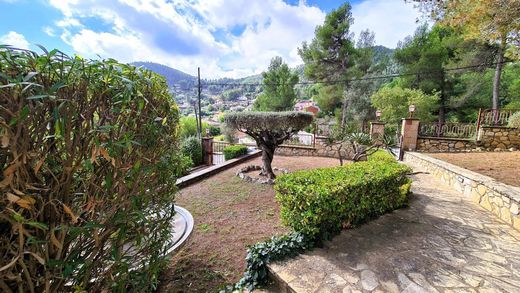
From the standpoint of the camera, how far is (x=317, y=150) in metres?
10.1

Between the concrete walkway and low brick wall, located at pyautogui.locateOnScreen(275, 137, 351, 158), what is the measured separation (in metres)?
6.40

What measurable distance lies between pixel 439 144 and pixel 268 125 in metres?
7.54

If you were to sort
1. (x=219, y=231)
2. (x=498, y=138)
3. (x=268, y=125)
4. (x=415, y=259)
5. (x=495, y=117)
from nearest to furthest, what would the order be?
1. (x=415, y=259)
2. (x=219, y=231)
3. (x=268, y=125)
4. (x=498, y=138)
5. (x=495, y=117)

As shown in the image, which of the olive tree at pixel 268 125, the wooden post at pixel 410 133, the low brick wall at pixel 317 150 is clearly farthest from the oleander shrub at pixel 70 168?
the wooden post at pixel 410 133

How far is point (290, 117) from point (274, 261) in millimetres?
4088

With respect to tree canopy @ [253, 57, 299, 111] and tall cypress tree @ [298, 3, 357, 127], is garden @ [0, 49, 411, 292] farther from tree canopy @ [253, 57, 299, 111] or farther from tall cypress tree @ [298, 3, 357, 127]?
tree canopy @ [253, 57, 299, 111]

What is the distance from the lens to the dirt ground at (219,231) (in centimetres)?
228

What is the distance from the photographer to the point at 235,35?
16.1 metres

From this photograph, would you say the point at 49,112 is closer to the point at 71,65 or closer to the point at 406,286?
the point at 71,65

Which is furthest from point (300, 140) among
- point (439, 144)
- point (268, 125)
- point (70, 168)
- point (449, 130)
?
point (70, 168)

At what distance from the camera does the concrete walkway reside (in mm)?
1943

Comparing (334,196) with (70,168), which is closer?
(70,168)

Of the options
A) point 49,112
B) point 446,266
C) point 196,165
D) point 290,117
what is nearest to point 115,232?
point 49,112

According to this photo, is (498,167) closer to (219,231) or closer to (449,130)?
(449,130)
